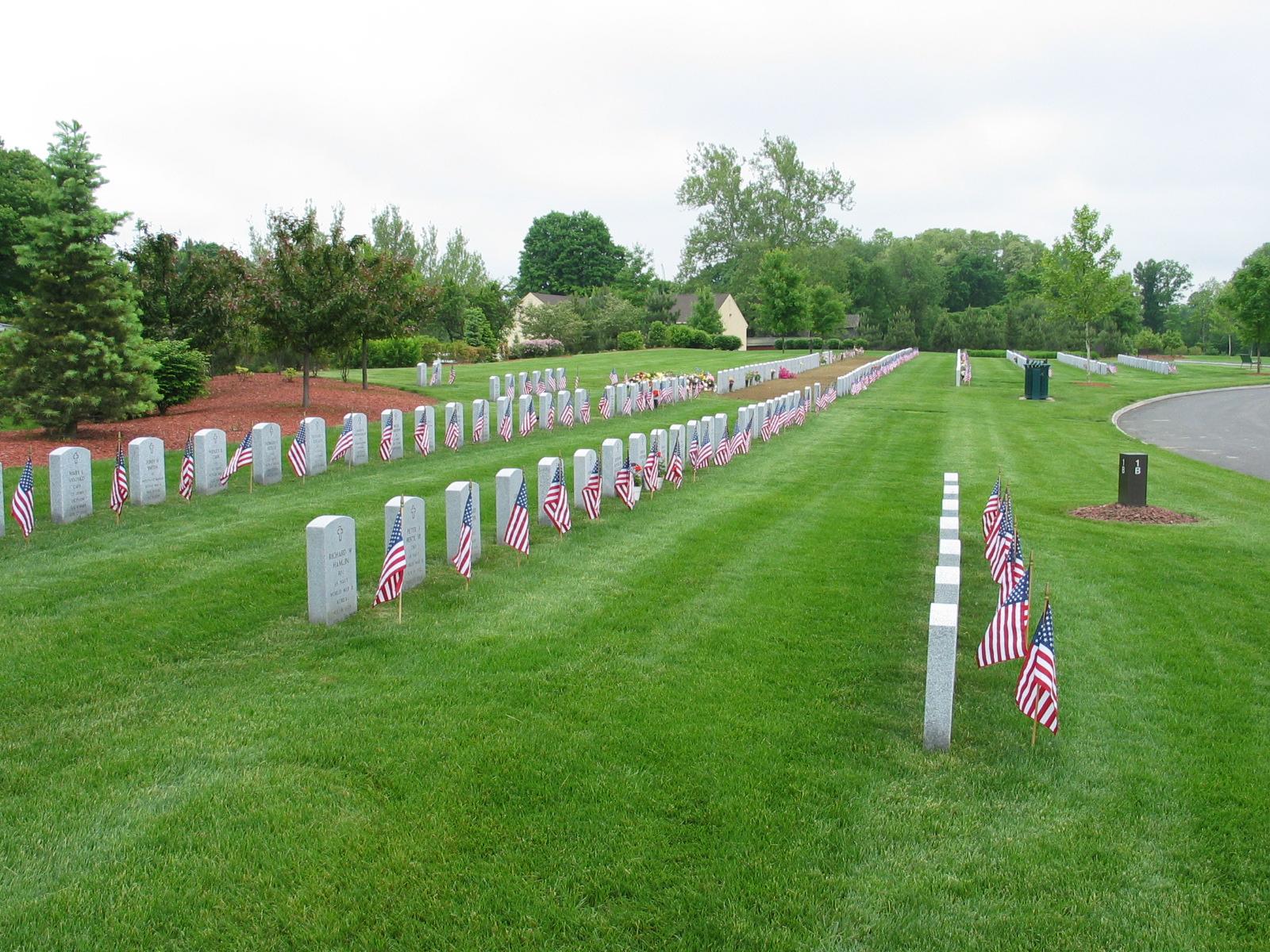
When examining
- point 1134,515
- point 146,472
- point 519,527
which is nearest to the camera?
point 519,527

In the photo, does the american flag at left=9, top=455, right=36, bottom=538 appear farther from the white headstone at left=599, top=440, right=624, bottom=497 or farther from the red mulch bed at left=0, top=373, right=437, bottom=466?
the white headstone at left=599, top=440, right=624, bottom=497

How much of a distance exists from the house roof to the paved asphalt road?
168 feet

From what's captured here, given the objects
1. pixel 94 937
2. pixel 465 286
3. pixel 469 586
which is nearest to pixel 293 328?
pixel 469 586

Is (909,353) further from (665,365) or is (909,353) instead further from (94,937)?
(94,937)

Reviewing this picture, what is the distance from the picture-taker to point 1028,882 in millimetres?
4871

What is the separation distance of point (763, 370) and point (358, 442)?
1149 inches

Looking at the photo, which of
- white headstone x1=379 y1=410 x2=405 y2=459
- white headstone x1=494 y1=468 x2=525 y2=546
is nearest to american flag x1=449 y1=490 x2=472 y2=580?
white headstone x1=494 y1=468 x2=525 y2=546

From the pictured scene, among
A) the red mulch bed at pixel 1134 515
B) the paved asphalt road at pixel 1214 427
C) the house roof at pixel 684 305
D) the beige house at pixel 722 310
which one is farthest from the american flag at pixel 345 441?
the house roof at pixel 684 305

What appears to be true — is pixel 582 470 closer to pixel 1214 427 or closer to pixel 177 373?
pixel 177 373

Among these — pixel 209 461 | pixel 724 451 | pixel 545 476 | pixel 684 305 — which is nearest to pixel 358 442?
pixel 209 461

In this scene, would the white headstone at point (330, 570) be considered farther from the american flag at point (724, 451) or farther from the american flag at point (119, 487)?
the american flag at point (724, 451)

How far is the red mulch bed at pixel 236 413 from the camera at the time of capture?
18.0 m

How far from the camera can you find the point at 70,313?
1822 centimetres

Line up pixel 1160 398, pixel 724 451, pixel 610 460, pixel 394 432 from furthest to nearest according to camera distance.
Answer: pixel 1160 398, pixel 724 451, pixel 394 432, pixel 610 460
